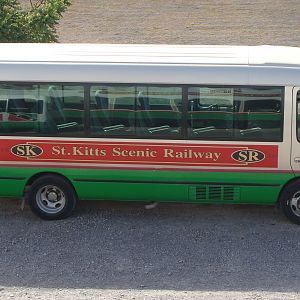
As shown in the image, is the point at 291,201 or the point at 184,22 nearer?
the point at 291,201

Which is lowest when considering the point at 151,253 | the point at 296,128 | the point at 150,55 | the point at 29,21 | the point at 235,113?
the point at 151,253

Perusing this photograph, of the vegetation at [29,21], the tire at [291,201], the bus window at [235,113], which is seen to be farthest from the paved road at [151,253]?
the vegetation at [29,21]

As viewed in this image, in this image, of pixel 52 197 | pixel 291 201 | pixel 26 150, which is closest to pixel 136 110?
pixel 26 150

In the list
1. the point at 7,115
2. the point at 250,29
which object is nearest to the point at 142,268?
the point at 7,115

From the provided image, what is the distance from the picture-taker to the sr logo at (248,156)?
704 centimetres

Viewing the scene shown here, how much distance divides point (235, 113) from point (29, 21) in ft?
18.5

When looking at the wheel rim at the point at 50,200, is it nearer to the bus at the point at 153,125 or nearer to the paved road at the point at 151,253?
the bus at the point at 153,125

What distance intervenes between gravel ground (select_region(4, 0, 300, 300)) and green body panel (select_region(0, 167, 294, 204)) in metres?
0.37

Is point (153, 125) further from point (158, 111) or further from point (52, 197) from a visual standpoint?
point (52, 197)

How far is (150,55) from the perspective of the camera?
Result: 7.24 metres

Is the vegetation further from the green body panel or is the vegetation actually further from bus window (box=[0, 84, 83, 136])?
the green body panel

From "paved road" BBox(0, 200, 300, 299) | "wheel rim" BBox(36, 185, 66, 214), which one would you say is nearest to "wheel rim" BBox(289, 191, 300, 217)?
"paved road" BBox(0, 200, 300, 299)

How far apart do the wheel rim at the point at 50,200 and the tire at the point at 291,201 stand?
2.91 metres

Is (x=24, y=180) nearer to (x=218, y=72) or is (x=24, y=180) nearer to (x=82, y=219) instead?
(x=82, y=219)
